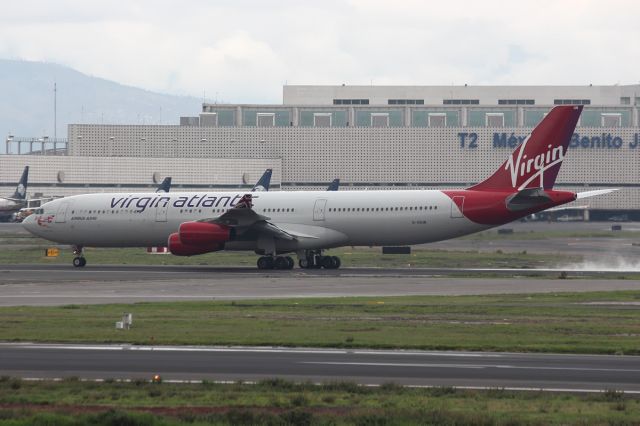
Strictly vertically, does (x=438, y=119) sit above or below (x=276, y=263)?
above

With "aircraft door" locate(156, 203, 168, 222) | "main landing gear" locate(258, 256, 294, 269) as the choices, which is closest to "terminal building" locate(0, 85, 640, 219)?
"aircraft door" locate(156, 203, 168, 222)

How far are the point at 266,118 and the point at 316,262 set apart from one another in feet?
393

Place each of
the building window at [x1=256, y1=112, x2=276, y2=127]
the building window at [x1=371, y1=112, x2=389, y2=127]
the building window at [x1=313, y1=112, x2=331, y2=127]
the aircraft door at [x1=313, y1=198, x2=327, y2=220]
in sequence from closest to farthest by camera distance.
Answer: the aircraft door at [x1=313, y1=198, x2=327, y2=220] → the building window at [x1=371, y1=112, x2=389, y2=127] → the building window at [x1=313, y1=112, x2=331, y2=127] → the building window at [x1=256, y1=112, x2=276, y2=127]

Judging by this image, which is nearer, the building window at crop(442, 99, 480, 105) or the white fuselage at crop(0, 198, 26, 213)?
the white fuselage at crop(0, 198, 26, 213)

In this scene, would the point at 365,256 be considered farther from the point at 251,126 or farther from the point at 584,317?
the point at 251,126

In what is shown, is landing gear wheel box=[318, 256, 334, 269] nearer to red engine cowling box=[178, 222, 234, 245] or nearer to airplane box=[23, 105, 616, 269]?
airplane box=[23, 105, 616, 269]

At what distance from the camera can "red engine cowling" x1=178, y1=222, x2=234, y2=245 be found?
57812mm

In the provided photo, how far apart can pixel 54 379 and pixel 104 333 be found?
8081 mm

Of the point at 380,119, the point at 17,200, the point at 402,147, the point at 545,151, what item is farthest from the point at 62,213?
the point at 380,119

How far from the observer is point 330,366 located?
2442 centimetres

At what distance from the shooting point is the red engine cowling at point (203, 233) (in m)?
57.8

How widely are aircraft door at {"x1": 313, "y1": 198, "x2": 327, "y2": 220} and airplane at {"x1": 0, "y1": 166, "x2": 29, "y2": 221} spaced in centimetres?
7684

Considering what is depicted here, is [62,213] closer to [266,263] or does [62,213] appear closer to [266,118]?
[266,263]

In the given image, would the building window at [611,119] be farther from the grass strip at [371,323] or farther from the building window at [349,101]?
the grass strip at [371,323]
